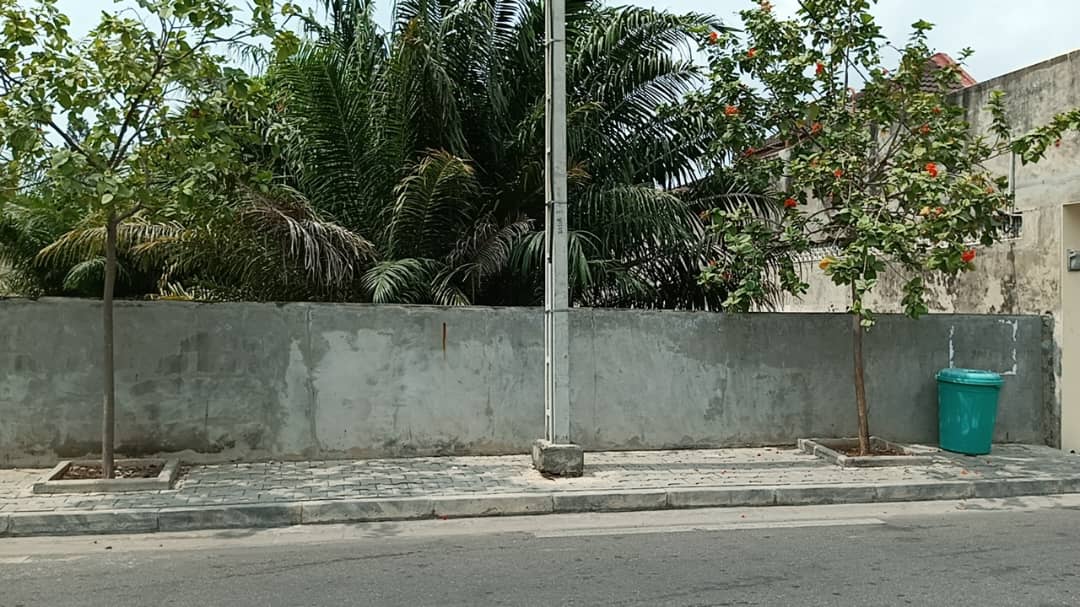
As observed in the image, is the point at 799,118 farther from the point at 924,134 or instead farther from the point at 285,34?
the point at 285,34

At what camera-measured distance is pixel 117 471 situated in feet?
27.5

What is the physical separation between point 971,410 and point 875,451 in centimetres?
123

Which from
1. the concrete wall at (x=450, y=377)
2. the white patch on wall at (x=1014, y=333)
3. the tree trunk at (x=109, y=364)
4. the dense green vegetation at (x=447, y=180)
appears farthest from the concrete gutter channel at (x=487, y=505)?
the dense green vegetation at (x=447, y=180)

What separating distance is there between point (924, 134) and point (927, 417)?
3498 millimetres

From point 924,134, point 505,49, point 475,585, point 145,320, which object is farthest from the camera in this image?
point 505,49

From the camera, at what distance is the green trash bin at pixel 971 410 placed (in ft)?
33.3

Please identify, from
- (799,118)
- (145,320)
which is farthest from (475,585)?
(799,118)

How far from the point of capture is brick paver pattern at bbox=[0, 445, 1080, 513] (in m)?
7.61

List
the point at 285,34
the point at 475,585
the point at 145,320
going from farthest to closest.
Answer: the point at 145,320
the point at 285,34
the point at 475,585

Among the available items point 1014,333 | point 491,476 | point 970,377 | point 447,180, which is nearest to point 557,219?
point 447,180

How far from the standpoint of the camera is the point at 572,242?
10.5m

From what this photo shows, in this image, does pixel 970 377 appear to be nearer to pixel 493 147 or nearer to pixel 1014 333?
pixel 1014 333

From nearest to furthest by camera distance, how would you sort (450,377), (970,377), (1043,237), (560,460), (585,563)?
(585,563), (560,460), (450,377), (970,377), (1043,237)

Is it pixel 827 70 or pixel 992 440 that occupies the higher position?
pixel 827 70
